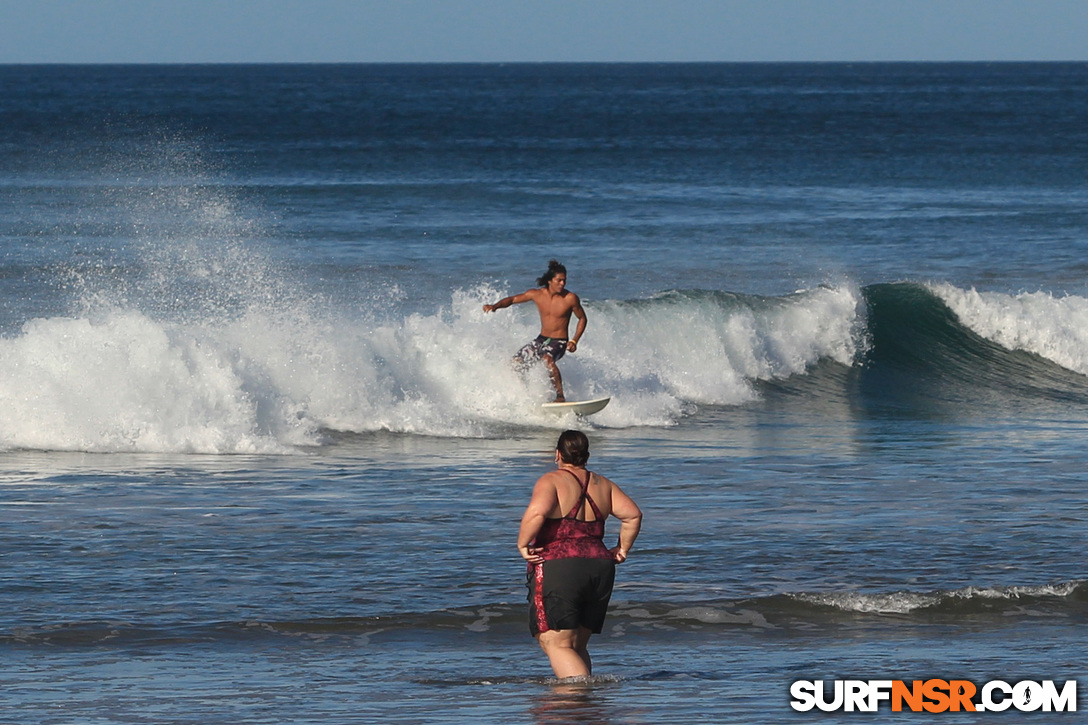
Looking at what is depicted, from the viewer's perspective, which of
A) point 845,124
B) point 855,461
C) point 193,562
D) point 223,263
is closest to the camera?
point 193,562

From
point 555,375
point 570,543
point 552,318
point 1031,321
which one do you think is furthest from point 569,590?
point 1031,321

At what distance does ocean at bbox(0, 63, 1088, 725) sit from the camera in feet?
24.1

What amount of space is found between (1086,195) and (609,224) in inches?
593

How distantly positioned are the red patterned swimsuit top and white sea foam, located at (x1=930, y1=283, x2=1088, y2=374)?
14.6 m

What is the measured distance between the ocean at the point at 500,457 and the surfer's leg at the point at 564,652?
165 mm

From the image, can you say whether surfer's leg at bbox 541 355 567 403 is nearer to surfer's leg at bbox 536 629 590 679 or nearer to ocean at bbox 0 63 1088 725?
ocean at bbox 0 63 1088 725

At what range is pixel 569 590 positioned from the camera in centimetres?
641

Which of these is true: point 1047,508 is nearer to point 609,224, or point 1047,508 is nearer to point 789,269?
point 789,269

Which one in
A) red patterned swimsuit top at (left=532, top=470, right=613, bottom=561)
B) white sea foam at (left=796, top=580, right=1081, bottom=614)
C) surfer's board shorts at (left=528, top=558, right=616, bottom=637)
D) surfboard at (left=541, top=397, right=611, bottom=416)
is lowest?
white sea foam at (left=796, top=580, right=1081, bottom=614)

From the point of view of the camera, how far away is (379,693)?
6848 mm

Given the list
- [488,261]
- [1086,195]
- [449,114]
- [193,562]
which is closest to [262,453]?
[193,562]

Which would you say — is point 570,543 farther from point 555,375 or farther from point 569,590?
point 555,375

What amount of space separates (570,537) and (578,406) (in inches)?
321

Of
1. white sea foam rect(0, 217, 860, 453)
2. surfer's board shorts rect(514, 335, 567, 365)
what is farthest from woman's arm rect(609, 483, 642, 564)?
surfer's board shorts rect(514, 335, 567, 365)
